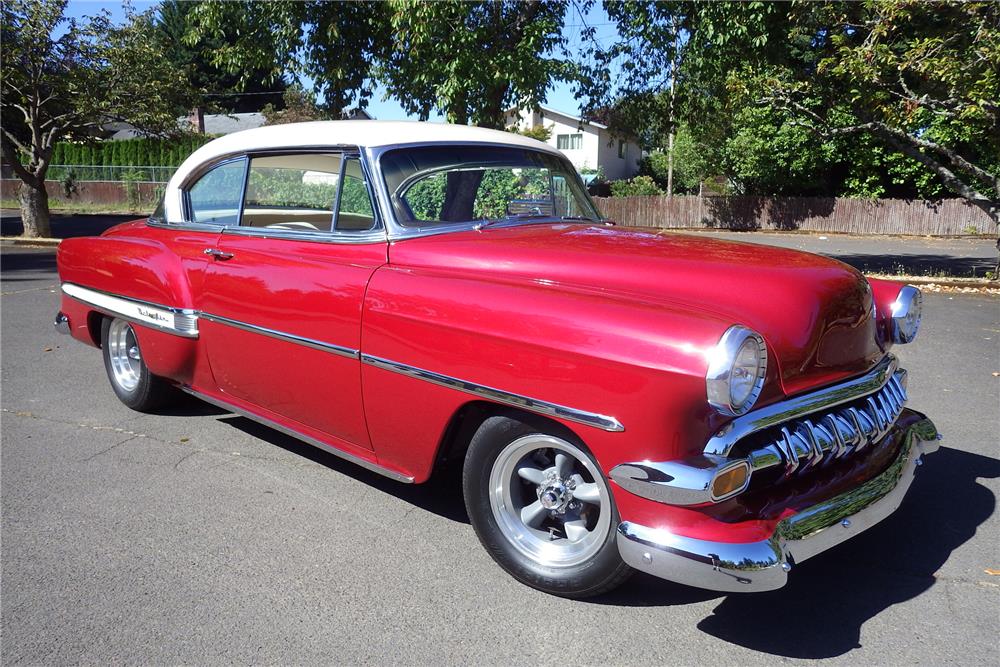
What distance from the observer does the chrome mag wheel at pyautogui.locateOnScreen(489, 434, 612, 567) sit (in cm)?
274

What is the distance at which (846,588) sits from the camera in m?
2.93

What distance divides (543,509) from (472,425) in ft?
1.40

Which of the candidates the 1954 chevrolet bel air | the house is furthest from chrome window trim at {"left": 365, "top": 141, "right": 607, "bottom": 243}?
the house

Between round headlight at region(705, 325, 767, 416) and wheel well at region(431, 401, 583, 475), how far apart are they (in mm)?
535

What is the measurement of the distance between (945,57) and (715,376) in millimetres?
9350

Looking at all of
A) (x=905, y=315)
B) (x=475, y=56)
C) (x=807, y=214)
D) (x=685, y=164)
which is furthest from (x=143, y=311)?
(x=685, y=164)

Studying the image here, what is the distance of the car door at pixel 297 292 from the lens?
3363mm

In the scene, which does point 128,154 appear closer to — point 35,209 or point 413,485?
point 35,209

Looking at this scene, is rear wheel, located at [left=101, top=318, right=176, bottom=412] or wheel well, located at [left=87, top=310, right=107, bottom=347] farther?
wheel well, located at [left=87, top=310, right=107, bottom=347]

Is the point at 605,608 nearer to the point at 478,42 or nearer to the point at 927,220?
the point at 478,42

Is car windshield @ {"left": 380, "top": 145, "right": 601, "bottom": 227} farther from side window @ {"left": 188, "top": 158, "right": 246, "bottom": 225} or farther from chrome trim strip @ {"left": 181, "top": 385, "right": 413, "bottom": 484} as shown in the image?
side window @ {"left": 188, "top": 158, "right": 246, "bottom": 225}

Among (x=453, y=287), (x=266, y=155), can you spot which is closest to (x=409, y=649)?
(x=453, y=287)

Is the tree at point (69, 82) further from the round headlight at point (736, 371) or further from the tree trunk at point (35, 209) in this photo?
the round headlight at point (736, 371)

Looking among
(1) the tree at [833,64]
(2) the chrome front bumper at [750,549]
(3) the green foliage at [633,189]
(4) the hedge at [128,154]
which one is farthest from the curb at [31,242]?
(3) the green foliage at [633,189]
